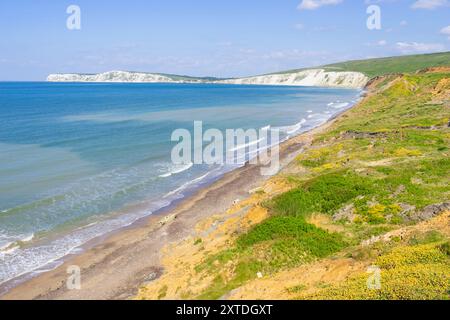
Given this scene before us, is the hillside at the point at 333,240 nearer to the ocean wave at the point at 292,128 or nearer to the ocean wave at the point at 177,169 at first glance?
the ocean wave at the point at 177,169

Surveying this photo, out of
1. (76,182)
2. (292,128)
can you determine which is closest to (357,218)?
(76,182)

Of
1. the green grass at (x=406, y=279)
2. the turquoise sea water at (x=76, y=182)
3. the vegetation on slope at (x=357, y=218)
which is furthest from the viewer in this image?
the turquoise sea water at (x=76, y=182)

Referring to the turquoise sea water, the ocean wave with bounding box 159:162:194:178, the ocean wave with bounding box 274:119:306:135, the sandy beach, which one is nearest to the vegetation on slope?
the sandy beach

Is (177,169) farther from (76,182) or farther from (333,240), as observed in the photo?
(333,240)

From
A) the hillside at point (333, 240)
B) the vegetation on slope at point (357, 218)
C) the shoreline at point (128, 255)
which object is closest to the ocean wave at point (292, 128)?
the vegetation on slope at point (357, 218)

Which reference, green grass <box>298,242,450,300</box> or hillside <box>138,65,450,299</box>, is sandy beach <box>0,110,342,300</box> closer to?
hillside <box>138,65,450,299</box>

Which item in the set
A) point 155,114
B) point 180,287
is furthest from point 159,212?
point 155,114
